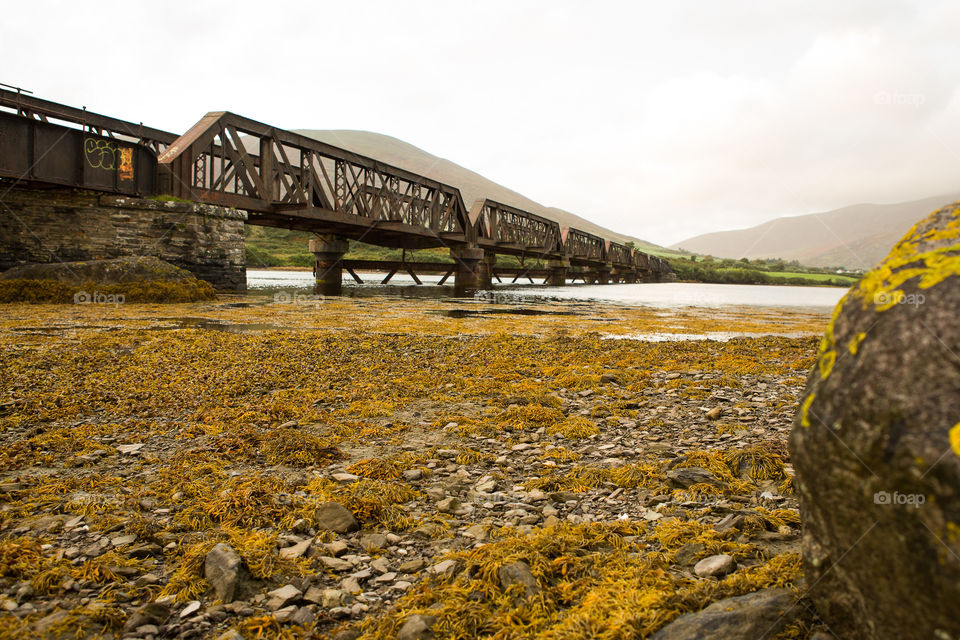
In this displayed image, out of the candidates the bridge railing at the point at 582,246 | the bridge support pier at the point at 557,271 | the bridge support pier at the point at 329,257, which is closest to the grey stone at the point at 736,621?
the bridge support pier at the point at 329,257

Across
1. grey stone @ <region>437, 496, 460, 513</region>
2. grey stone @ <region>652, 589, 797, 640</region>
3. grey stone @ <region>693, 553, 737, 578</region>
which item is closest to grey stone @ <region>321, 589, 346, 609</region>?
grey stone @ <region>437, 496, 460, 513</region>

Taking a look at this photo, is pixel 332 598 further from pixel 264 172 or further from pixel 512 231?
pixel 512 231

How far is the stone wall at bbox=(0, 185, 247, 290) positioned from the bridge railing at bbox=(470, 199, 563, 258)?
16.3 metres

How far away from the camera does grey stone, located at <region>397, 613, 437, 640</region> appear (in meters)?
1.73

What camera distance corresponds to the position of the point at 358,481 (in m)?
2.97

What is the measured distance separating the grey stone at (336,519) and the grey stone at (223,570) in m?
0.46

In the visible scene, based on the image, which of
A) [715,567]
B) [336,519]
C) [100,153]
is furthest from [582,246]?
[715,567]

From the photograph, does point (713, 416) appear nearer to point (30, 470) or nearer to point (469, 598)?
point (469, 598)

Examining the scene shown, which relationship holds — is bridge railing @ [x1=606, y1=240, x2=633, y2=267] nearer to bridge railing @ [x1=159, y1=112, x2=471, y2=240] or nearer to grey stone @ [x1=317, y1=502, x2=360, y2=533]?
bridge railing @ [x1=159, y1=112, x2=471, y2=240]

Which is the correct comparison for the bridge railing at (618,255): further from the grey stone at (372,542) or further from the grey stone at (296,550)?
the grey stone at (296,550)

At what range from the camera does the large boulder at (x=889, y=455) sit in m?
1.18

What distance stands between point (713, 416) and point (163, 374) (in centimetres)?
562

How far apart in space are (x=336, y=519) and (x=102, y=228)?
15864 millimetres

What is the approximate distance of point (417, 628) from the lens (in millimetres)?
1745
